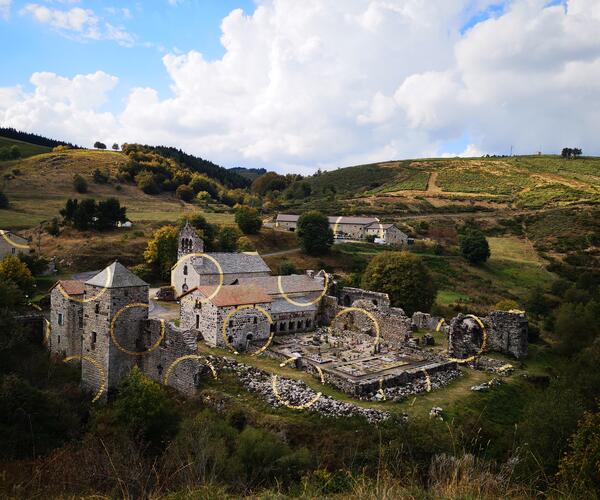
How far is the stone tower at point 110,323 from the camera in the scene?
2392 cm

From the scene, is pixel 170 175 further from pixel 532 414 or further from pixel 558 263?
pixel 532 414

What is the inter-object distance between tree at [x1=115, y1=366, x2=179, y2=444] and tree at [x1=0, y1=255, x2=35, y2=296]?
20615mm

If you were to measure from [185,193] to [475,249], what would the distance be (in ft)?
196

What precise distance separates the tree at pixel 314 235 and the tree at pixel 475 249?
17150 millimetres

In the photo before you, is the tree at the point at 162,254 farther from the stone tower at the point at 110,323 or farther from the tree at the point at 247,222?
the stone tower at the point at 110,323

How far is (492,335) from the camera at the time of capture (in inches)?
1230

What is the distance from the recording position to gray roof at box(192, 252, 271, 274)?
4031cm

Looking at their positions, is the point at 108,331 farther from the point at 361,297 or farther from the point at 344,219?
the point at 344,219

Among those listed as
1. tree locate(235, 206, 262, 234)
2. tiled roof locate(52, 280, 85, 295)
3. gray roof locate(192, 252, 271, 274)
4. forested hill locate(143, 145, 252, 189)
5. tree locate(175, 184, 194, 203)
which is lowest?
tiled roof locate(52, 280, 85, 295)
